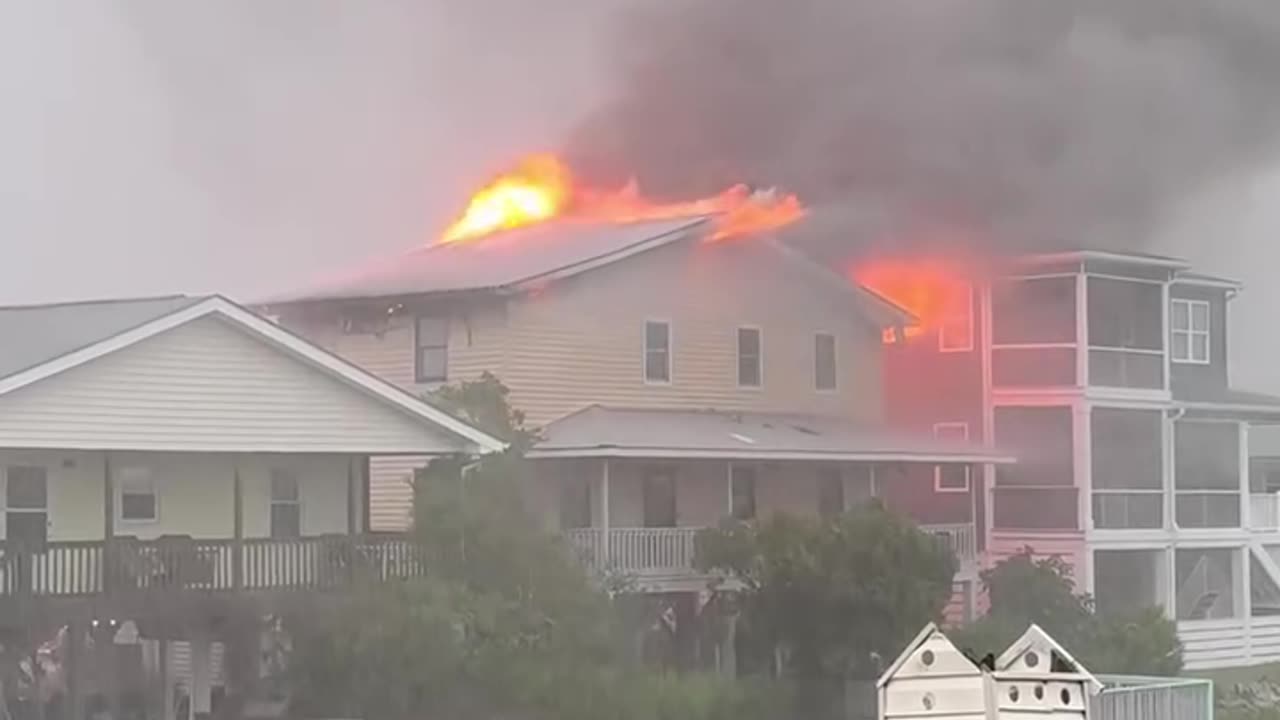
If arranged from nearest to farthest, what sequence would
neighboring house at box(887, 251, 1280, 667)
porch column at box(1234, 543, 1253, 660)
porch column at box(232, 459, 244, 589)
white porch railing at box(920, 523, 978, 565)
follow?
porch column at box(232, 459, 244, 589), white porch railing at box(920, 523, 978, 565), neighboring house at box(887, 251, 1280, 667), porch column at box(1234, 543, 1253, 660)

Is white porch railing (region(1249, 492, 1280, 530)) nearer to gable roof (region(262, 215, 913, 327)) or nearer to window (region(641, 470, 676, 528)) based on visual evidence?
gable roof (region(262, 215, 913, 327))

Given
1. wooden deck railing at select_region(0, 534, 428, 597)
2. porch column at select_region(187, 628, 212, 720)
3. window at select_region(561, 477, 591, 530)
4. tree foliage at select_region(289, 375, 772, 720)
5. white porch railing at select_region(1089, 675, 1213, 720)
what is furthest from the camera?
window at select_region(561, 477, 591, 530)

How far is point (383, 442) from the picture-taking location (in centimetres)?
3084

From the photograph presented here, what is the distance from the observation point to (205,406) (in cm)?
2886

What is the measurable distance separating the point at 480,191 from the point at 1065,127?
1158cm

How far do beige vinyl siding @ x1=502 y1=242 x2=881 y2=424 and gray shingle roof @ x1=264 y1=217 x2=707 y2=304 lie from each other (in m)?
0.48

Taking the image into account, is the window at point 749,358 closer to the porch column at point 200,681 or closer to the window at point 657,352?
the window at point 657,352

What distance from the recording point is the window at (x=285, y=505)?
3192cm

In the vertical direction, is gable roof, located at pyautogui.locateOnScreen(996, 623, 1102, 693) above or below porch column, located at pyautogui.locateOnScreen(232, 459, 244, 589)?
below

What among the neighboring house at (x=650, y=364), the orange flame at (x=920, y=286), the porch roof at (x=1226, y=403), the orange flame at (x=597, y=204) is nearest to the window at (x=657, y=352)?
the neighboring house at (x=650, y=364)

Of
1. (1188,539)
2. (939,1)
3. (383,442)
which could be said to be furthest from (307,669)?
(1188,539)

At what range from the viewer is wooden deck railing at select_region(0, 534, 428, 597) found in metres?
26.8

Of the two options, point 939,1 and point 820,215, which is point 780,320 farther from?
point 939,1

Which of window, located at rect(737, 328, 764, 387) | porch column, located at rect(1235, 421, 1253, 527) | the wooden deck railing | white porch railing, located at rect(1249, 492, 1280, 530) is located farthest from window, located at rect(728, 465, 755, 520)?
white porch railing, located at rect(1249, 492, 1280, 530)
